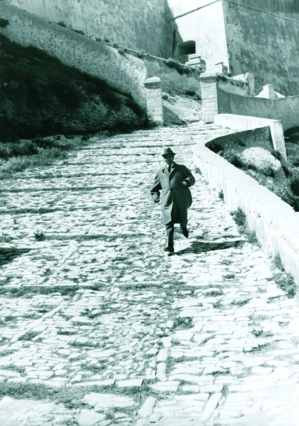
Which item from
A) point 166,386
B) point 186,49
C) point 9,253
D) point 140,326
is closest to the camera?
point 166,386

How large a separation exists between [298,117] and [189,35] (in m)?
13.3

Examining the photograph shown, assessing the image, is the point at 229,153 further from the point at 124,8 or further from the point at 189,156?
the point at 124,8

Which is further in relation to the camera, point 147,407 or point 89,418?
point 147,407

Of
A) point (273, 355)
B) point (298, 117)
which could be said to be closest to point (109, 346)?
point (273, 355)

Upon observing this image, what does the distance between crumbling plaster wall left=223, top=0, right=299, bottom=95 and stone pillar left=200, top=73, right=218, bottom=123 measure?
1394 centimetres

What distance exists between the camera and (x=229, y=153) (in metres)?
17.2

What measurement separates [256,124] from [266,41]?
25263mm

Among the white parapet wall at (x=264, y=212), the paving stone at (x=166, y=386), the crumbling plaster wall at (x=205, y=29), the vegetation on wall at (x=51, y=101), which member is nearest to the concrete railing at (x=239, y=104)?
the vegetation on wall at (x=51, y=101)

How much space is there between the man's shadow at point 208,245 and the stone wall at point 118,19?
2608cm

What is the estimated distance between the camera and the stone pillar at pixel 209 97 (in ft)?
84.6

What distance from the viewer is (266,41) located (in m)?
43.8

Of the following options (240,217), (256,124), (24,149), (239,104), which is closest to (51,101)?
(24,149)

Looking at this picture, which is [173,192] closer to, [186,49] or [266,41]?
[186,49]

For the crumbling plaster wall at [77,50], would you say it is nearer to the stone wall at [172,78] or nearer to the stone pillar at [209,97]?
the stone pillar at [209,97]
